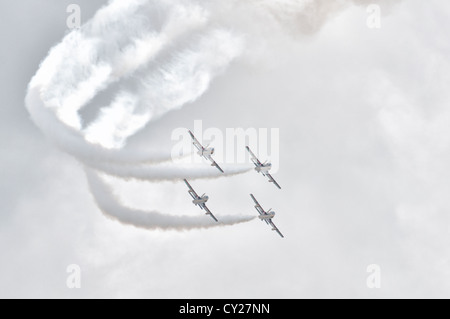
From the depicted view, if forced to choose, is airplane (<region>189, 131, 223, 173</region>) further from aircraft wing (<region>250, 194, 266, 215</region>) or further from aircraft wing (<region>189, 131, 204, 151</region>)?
aircraft wing (<region>250, 194, 266, 215</region>)

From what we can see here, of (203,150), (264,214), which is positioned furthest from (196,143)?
(264,214)

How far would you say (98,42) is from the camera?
138 meters

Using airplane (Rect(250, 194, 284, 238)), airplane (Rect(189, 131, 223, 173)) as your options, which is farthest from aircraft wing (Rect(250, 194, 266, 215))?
airplane (Rect(189, 131, 223, 173))

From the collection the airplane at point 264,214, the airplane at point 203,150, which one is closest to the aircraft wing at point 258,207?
the airplane at point 264,214

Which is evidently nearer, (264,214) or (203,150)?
(203,150)

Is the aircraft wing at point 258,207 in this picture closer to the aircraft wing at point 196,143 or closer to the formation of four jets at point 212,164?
the formation of four jets at point 212,164

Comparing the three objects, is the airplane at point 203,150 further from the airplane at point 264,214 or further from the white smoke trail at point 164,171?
the airplane at point 264,214

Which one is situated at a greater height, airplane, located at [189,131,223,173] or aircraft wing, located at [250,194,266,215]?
aircraft wing, located at [250,194,266,215]

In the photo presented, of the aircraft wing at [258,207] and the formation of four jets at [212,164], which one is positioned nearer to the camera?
the formation of four jets at [212,164]

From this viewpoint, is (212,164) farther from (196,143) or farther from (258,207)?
(258,207)

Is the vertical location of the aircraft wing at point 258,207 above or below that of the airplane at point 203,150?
above

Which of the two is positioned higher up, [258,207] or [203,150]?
[258,207]
